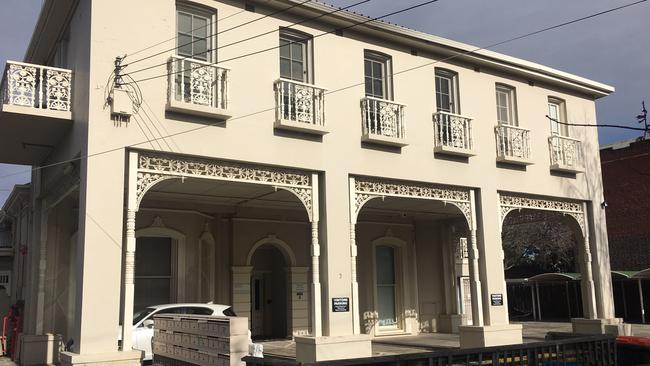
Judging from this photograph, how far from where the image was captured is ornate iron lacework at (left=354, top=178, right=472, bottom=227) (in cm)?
1309

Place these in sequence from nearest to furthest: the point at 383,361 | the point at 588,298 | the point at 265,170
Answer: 1. the point at 383,361
2. the point at 265,170
3. the point at 588,298

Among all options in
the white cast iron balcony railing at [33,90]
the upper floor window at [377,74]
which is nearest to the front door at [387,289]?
the upper floor window at [377,74]

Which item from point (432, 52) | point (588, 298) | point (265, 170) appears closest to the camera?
point (265, 170)

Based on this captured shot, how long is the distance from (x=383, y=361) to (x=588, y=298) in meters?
12.3

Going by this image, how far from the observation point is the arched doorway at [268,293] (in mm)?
18244

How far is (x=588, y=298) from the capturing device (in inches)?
664

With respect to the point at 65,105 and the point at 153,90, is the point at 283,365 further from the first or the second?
the point at 65,105

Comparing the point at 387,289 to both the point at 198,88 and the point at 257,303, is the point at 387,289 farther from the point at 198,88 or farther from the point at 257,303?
the point at 198,88

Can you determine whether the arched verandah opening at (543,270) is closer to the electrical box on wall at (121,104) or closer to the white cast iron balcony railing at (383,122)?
the white cast iron balcony railing at (383,122)

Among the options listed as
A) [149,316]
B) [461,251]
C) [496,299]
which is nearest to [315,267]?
[149,316]

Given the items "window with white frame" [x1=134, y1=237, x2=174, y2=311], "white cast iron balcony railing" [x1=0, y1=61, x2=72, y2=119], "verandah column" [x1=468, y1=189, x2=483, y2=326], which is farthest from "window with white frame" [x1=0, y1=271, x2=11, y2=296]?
"verandah column" [x1=468, y1=189, x2=483, y2=326]

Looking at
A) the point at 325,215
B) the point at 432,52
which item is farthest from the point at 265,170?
the point at 432,52

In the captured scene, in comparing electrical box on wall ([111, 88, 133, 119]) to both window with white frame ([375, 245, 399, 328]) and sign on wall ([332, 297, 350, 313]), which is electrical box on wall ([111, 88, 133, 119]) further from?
window with white frame ([375, 245, 399, 328])

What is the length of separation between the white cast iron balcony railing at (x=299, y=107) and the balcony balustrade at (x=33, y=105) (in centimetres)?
372
